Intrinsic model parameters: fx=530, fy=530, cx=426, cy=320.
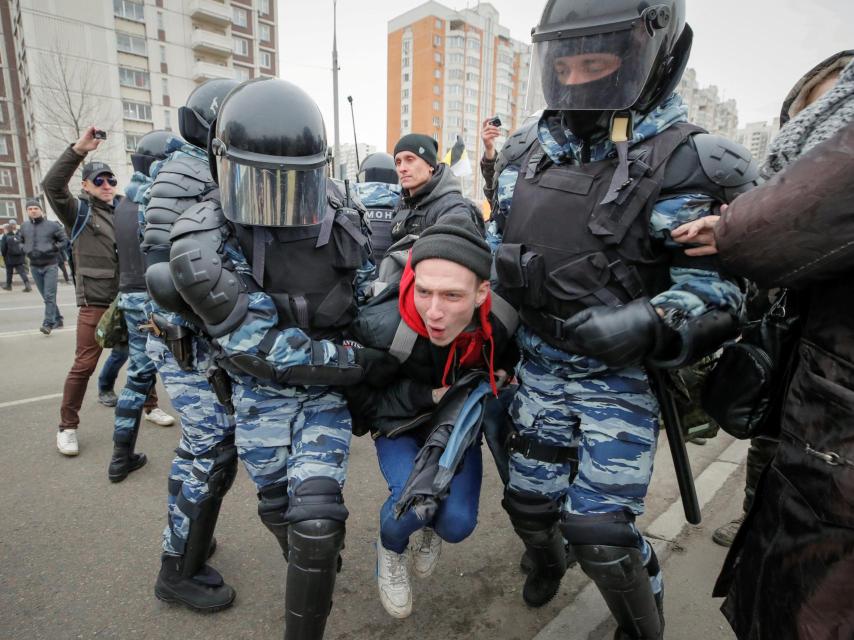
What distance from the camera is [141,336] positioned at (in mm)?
3490

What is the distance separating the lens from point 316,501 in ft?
5.81

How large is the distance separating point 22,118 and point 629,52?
43.6 m

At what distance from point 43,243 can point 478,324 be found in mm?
9149

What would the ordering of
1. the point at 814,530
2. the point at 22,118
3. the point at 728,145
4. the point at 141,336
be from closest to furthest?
the point at 814,530 < the point at 728,145 < the point at 141,336 < the point at 22,118

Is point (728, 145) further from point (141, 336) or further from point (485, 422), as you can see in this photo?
point (141, 336)

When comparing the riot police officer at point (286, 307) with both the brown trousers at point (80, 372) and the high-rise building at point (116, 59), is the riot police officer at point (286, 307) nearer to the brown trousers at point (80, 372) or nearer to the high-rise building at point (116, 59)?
the brown trousers at point (80, 372)

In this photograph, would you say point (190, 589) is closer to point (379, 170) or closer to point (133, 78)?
point (379, 170)

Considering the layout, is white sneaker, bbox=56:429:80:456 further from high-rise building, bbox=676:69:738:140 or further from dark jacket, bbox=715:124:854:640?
high-rise building, bbox=676:69:738:140

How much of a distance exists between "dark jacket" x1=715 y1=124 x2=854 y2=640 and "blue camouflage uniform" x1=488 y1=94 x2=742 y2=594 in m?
0.49

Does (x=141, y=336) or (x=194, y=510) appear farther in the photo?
(x=141, y=336)

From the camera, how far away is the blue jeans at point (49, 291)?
7551 millimetres

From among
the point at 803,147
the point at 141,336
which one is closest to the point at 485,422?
the point at 803,147

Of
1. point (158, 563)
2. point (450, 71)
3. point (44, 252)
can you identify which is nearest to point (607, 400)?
point (158, 563)

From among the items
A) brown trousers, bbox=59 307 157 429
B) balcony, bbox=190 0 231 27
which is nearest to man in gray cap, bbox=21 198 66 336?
brown trousers, bbox=59 307 157 429
